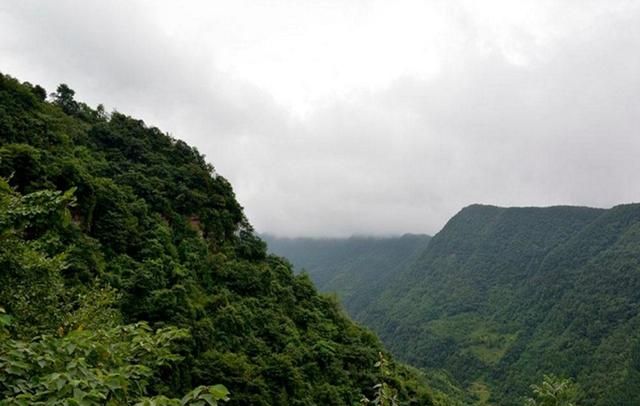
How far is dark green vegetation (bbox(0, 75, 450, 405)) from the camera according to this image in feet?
27.9

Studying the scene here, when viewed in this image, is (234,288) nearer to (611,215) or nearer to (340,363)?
(340,363)

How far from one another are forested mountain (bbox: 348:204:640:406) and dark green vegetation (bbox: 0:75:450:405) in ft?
212

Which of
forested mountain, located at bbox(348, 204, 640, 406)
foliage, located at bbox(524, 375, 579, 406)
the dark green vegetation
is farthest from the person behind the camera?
forested mountain, located at bbox(348, 204, 640, 406)

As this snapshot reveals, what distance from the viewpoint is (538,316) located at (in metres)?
140

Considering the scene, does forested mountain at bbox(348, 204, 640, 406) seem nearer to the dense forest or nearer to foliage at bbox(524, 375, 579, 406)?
the dense forest

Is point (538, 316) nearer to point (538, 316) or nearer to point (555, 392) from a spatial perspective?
point (538, 316)

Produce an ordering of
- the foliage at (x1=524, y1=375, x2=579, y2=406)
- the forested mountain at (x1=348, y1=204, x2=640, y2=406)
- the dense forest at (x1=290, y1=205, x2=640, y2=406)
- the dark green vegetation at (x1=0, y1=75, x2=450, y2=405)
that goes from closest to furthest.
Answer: the foliage at (x1=524, y1=375, x2=579, y2=406), the dark green vegetation at (x1=0, y1=75, x2=450, y2=405), the dense forest at (x1=290, y1=205, x2=640, y2=406), the forested mountain at (x1=348, y1=204, x2=640, y2=406)

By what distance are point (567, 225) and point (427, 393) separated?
192881 millimetres

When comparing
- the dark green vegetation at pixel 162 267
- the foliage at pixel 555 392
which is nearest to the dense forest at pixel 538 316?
the dark green vegetation at pixel 162 267

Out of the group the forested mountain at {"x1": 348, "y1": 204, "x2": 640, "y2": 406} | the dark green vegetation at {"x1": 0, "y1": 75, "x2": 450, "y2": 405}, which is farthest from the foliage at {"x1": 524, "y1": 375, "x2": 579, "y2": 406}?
the forested mountain at {"x1": 348, "y1": 204, "x2": 640, "y2": 406}

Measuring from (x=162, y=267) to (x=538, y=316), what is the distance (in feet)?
461

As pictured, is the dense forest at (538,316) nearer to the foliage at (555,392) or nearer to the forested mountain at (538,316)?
the forested mountain at (538,316)

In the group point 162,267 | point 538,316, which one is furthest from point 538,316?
point 162,267

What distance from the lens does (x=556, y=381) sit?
3689 mm
